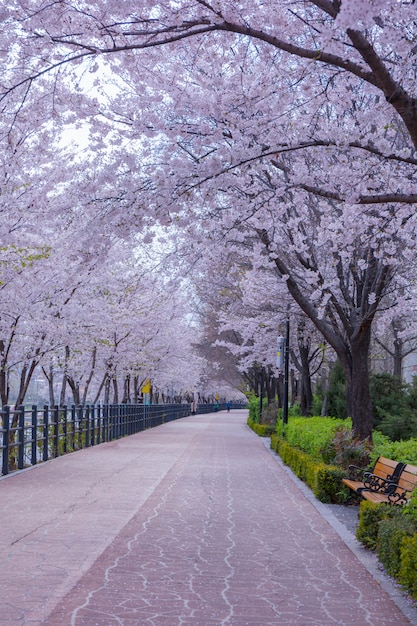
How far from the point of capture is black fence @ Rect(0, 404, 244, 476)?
14.5 meters

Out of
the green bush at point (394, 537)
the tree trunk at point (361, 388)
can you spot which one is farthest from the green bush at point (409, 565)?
Answer: the tree trunk at point (361, 388)

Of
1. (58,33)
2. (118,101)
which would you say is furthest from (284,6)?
(118,101)

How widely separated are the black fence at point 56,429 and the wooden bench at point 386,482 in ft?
19.8

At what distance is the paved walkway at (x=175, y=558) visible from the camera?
18.5ft

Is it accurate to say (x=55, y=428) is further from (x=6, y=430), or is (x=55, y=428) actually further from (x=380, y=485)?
(x=380, y=485)

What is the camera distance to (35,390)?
10106 cm

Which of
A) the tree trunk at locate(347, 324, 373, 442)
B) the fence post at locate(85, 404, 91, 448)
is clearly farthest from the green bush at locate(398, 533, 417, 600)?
the fence post at locate(85, 404, 91, 448)

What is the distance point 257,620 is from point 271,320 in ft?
74.8

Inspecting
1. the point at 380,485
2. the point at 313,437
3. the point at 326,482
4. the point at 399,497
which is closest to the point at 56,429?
the point at 313,437

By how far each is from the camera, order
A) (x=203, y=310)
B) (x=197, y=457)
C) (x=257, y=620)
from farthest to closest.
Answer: (x=203, y=310), (x=197, y=457), (x=257, y=620)

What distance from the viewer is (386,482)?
961 centimetres

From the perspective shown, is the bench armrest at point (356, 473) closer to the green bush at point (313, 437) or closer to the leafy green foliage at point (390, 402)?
the green bush at point (313, 437)

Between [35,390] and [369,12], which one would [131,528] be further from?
[35,390]

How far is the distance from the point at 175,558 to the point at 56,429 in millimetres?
11465
